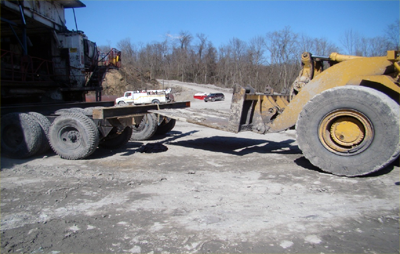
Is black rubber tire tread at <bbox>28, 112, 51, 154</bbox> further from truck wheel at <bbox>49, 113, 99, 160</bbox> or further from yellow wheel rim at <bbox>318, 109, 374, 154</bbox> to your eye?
yellow wheel rim at <bbox>318, 109, 374, 154</bbox>

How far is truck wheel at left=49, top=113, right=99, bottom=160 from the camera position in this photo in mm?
6266

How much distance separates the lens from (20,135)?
21.4 feet

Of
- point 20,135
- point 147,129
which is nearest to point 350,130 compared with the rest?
point 147,129

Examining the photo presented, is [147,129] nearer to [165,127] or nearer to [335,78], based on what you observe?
[165,127]

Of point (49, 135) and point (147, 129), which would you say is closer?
point (49, 135)

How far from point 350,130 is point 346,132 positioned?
0.23 ft

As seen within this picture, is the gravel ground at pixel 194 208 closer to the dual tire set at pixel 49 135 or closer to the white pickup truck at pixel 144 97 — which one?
the dual tire set at pixel 49 135

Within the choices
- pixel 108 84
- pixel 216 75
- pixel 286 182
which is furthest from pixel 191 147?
pixel 216 75

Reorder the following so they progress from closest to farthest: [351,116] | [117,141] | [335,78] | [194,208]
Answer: [194,208], [351,116], [335,78], [117,141]

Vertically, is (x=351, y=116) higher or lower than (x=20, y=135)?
higher

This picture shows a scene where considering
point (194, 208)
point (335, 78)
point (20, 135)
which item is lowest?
point (194, 208)

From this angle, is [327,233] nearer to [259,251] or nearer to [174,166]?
[259,251]

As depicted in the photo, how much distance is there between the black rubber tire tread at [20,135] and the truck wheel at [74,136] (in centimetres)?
35

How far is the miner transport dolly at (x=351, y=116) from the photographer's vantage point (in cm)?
446
